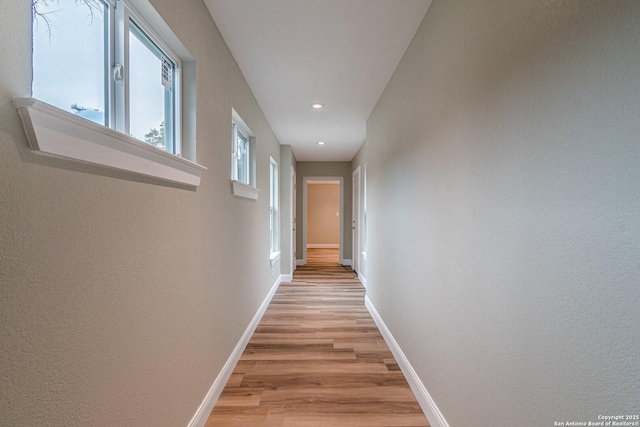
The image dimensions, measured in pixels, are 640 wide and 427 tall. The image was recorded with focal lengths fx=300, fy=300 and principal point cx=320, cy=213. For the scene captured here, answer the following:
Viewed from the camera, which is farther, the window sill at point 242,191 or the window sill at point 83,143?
the window sill at point 242,191

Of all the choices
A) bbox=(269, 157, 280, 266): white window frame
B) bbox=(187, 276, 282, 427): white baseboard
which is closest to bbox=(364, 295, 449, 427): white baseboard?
bbox=(187, 276, 282, 427): white baseboard

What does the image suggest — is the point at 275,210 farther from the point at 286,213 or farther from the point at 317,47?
the point at 317,47

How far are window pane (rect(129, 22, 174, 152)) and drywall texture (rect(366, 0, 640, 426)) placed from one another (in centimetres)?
140

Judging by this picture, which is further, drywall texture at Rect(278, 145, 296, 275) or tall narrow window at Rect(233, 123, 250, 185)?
drywall texture at Rect(278, 145, 296, 275)

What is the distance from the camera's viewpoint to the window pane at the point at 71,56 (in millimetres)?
783

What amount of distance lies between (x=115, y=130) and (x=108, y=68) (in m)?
0.31

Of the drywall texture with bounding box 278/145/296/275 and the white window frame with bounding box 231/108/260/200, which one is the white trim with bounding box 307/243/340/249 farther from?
the white window frame with bounding box 231/108/260/200

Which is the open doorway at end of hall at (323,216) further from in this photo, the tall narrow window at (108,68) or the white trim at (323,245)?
the tall narrow window at (108,68)

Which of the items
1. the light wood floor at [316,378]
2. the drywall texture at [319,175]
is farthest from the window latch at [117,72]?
the drywall texture at [319,175]

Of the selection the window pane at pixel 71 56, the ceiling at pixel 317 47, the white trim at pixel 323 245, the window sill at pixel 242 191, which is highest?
the ceiling at pixel 317 47

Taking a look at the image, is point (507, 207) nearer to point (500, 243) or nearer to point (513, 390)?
point (500, 243)

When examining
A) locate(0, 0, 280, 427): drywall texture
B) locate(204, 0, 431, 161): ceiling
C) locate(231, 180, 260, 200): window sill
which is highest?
locate(204, 0, 431, 161): ceiling

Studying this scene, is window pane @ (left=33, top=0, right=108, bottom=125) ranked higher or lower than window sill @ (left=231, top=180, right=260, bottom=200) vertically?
higher

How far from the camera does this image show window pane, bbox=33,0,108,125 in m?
0.78
